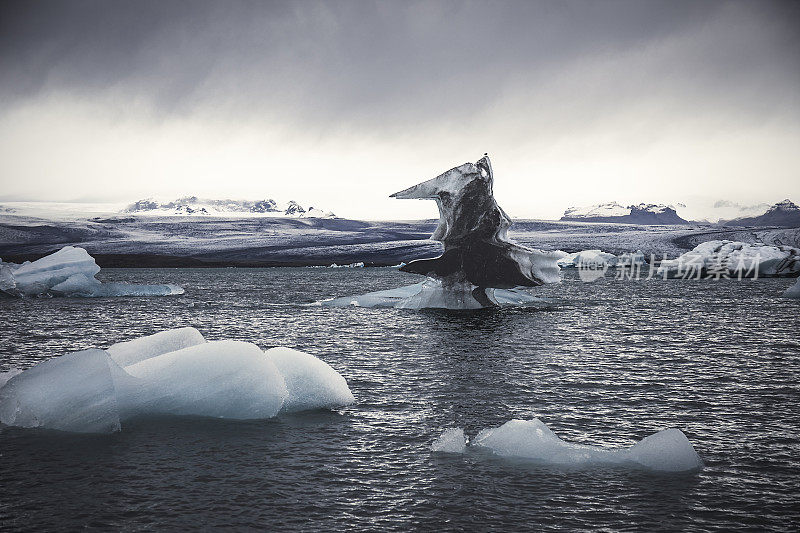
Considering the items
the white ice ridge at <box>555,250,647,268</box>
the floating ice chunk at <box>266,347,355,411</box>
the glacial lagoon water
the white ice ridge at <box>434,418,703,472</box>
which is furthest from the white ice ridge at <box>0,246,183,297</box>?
the white ice ridge at <box>555,250,647,268</box>

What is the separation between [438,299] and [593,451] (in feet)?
87.6

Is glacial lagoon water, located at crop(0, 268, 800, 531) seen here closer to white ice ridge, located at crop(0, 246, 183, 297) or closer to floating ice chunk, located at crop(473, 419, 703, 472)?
floating ice chunk, located at crop(473, 419, 703, 472)

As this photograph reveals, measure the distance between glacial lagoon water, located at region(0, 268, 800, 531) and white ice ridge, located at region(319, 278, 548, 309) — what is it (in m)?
11.8

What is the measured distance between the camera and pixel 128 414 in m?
13.3

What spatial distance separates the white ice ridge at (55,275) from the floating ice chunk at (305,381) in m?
39.2

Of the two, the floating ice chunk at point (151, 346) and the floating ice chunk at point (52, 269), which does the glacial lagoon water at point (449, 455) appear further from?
the floating ice chunk at point (52, 269)

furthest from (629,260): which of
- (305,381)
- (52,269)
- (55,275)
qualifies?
(305,381)

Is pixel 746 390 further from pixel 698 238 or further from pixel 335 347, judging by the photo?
pixel 698 238

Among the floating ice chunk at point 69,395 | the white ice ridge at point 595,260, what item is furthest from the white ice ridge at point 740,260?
the floating ice chunk at point 69,395

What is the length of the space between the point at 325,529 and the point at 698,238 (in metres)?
153

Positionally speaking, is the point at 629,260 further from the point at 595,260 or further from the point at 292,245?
the point at 292,245

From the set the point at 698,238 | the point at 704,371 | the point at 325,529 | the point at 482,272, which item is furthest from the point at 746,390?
the point at 698,238

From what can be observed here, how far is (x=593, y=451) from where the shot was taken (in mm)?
11086

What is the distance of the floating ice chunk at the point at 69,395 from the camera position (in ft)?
40.2
